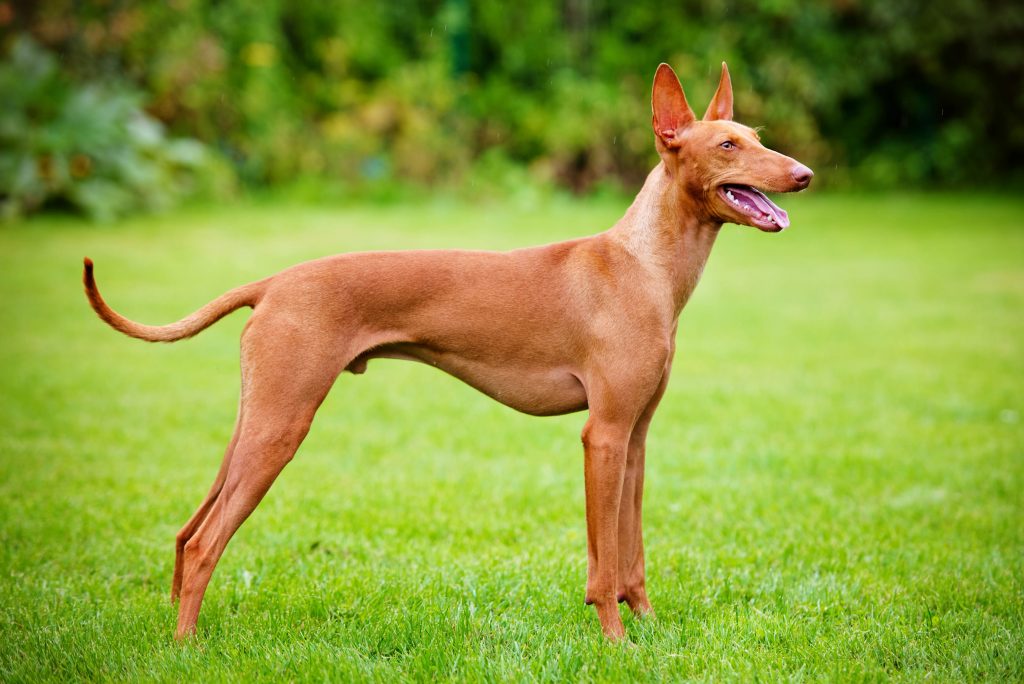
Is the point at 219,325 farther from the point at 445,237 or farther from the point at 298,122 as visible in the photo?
the point at 298,122

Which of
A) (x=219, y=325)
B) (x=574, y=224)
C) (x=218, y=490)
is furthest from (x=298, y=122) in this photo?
(x=218, y=490)

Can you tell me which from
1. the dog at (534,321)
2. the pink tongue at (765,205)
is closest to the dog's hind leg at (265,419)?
the dog at (534,321)

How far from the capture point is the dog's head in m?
3.54

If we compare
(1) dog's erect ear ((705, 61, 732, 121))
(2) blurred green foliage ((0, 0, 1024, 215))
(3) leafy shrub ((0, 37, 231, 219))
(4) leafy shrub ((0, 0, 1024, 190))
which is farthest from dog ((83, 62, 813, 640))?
(4) leafy shrub ((0, 0, 1024, 190))

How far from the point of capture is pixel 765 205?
3.62 metres

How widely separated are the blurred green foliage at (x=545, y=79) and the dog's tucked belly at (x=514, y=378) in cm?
1440

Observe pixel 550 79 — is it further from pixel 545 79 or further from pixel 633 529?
pixel 633 529

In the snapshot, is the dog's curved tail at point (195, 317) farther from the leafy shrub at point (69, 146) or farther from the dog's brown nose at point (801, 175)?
the leafy shrub at point (69, 146)

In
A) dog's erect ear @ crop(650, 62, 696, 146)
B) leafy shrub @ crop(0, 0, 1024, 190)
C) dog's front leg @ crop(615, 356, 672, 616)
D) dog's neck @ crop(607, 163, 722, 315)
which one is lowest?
dog's front leg @ crop(615, 356, 672, 616)

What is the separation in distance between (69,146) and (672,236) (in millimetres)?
12879

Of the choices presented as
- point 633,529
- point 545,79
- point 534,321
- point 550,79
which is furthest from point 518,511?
point 545,79

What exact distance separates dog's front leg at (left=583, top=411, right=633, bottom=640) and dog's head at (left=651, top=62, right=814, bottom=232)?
883mm

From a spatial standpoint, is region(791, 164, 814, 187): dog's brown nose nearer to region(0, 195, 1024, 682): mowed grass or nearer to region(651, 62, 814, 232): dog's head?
region(651, 62, 814, 232): dog's head

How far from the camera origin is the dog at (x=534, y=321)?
3.62 metres
